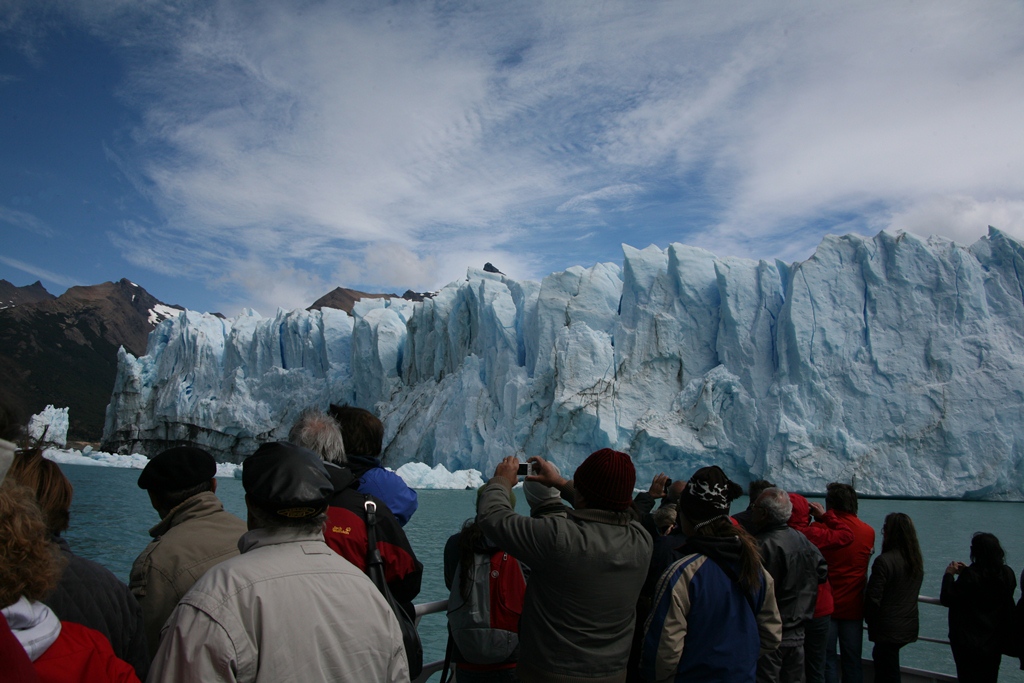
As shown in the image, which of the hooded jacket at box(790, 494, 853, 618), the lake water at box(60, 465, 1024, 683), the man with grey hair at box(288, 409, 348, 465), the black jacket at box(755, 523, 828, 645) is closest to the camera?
the man with grey hair at box(288, 409, 348, 465)

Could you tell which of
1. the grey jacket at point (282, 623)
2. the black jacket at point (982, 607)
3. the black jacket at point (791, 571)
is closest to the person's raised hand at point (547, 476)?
the grey jacket at point (282, 623)

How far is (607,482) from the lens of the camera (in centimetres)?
174

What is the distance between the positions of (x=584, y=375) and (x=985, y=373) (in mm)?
10093

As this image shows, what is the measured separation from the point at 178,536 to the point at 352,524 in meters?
0.38

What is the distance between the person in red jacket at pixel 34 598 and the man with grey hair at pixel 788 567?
84.0 inches

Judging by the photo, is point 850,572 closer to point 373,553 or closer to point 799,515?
point 799,515

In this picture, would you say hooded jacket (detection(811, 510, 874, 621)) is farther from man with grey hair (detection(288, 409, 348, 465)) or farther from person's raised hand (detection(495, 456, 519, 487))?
man with grey hair (detection(288, 409, 348, 465))

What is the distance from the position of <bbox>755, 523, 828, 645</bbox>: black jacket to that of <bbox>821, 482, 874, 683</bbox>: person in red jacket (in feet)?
1.63

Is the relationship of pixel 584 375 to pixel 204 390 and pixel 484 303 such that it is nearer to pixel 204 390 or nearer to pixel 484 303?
pixel 484 303

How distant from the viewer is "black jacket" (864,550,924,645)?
9.68 ft

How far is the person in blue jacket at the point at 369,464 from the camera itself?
204cm

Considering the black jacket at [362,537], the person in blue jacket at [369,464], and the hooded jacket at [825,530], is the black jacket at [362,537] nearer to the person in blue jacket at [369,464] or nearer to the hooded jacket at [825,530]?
the person in blue jacket at [369,464]

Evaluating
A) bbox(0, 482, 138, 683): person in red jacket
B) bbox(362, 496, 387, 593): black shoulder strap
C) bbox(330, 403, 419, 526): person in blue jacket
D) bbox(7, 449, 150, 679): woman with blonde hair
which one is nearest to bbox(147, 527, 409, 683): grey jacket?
bbox(0, 482, 138, 683): person in red jacket

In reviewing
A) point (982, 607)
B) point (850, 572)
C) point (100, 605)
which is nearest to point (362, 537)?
point (100, 605)
